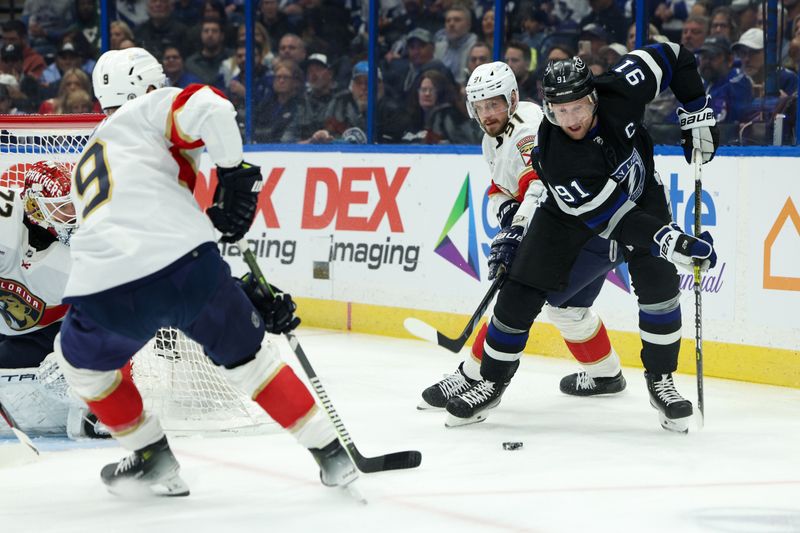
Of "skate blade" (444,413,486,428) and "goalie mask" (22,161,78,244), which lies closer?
"goalie mask" (22,161,78,244)

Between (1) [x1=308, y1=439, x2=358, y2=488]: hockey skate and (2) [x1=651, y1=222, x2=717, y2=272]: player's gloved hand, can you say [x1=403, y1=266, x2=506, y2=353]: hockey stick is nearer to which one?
(2) [x1=651, y1=222, x2=717, y2=272]: player's gloved hand

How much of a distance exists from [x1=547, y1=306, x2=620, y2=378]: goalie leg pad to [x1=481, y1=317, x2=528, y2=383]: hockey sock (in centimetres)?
42

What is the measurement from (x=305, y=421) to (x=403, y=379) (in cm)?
196

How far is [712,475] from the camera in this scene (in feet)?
9.64

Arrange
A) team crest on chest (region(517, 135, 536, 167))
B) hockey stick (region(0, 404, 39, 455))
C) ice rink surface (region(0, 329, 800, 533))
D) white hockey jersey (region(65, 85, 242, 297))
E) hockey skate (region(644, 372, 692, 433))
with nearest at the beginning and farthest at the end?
white hockey jersey (region(65, 85, 242, 297)) < ice rink surface (region(0, 329, 800, 533)) < hockey stick (region(0, 404, 39, 455)) < hockey skate (region(644, 372, 692, 433)) < team crest on chest (region(517, 135, 536, 167))

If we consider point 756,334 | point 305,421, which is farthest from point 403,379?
point 305,421

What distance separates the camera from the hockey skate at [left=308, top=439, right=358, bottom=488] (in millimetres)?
2604

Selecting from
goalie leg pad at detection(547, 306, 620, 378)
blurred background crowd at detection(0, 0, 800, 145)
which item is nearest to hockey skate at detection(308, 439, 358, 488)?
goalie leg pad at detection(547, 306, 620, 378)

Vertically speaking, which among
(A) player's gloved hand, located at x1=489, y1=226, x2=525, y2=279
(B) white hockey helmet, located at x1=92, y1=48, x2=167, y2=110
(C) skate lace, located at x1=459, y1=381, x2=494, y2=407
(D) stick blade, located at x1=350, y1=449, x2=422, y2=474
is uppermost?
(B) white hockey helmet, located at x1=92, y1=48, x2=167, y2=110

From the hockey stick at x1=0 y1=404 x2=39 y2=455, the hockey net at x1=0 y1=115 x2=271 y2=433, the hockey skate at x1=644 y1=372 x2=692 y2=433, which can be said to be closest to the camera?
the hockey stick at x1=0 y1=404 x2=39 y2=455

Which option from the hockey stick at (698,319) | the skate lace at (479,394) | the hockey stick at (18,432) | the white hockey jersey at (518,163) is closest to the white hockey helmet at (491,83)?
the white hockey jersey at (518,163)

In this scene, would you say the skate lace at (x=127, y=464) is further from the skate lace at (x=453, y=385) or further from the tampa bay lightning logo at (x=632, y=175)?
the tampa bay lightning logo at (x=632, y=175)

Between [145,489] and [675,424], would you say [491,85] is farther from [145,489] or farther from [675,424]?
[145,489]

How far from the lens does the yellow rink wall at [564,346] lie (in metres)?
4.27
